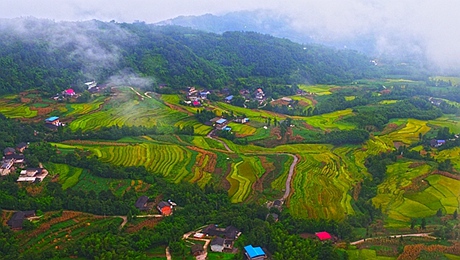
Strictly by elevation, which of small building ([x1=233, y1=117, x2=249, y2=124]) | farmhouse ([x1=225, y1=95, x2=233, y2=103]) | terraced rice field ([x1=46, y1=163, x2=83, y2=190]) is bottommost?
farmhouse ([x1=225, y1=95, x2=233, y2=103])

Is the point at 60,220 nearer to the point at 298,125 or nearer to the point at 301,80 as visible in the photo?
the point at 298,125

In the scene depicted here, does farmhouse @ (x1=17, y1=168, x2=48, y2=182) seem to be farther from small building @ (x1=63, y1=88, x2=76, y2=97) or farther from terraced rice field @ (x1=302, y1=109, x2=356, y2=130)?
terraced rice field @ (x1=302, y1=109, x2=356, y2=130)

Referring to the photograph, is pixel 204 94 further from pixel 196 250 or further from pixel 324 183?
pixel 196 250

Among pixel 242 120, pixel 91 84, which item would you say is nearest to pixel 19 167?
pixel 242 120

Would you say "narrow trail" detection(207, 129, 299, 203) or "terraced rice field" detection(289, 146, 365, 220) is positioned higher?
"terraced rice field" detection(289, 146, 365, 220)

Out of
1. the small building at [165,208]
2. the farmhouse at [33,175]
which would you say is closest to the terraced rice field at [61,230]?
the small building at [165,208]

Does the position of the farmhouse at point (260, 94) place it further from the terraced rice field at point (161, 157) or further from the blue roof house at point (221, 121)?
the terraced rice field at point (161, 157)

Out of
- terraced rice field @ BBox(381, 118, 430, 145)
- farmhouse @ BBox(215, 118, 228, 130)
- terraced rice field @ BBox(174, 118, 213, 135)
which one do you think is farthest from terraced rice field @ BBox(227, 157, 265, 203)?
terraced rice field @ BBox(381, 118, 430, 145)

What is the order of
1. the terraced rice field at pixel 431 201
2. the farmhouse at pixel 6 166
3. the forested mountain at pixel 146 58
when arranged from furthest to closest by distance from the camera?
the forested mountain at pixel 146 58 < the farmhouse at pixel 6 166 < the terraced rice field at pixel 431 201
